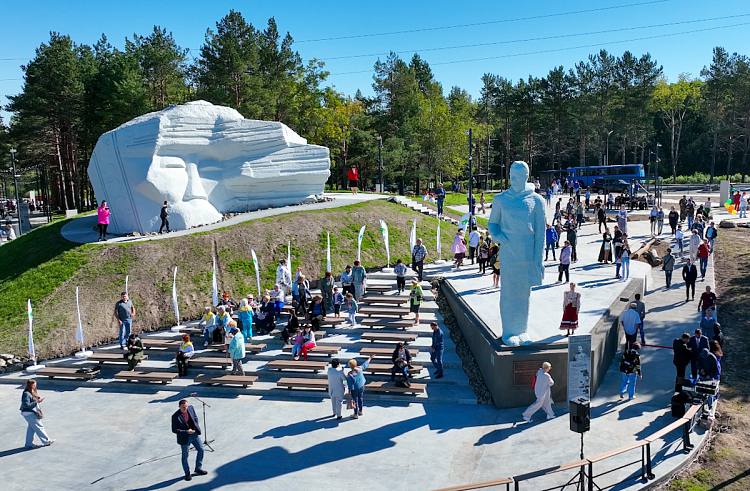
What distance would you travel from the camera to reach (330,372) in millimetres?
12531

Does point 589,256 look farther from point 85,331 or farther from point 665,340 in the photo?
point 85,331

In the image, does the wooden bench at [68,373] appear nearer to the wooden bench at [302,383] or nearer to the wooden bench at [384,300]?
the wooden bench at [302,383]

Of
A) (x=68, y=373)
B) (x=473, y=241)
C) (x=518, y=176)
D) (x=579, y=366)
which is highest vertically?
(x=518, y=176)

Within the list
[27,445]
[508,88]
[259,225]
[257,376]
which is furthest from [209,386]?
[508,88]

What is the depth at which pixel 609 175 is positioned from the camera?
176ft

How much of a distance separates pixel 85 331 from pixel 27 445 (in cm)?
782

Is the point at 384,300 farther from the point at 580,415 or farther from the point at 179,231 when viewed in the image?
the point at 580,415

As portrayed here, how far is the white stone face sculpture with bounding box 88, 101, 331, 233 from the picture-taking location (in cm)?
2475

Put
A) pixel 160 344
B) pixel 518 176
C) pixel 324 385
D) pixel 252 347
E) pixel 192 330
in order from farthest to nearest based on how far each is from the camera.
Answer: pixel 192 330, pixel 160 344, pixel 252 347, pixel 324 385, pixel 518 176

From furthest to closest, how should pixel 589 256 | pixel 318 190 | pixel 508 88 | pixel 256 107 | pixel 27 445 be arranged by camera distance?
1. pixel 508 88
2. pixel 256 107
3. pixel 318 190
4. pixel 589 256
5. pixel 27 445

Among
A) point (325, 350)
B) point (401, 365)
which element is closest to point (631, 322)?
point (401, 365)

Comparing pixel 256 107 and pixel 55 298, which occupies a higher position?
pixel 256 107

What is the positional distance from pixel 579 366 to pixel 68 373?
529 inches

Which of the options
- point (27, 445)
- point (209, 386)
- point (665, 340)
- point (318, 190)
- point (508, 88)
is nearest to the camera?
point (27, 445)
